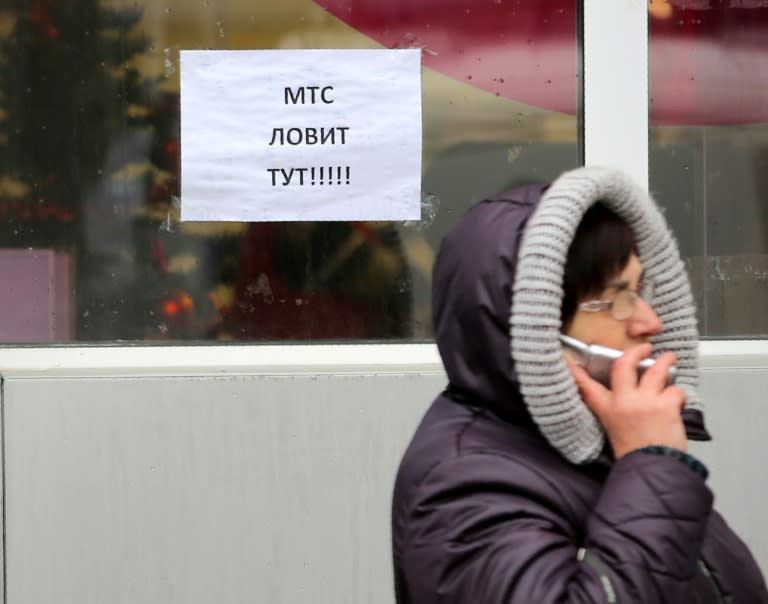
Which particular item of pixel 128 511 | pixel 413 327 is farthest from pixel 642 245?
pixel 128 511

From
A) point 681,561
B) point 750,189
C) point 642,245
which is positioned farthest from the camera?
point 750,189

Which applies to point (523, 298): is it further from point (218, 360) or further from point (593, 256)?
point (218, 360)

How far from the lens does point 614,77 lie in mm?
3740

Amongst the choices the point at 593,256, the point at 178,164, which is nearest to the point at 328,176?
the point at 178,164

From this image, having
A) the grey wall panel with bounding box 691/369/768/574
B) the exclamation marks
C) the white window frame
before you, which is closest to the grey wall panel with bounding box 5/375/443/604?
the white window frame

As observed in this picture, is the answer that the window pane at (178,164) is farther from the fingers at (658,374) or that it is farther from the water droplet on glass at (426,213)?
the fingers at (658,374)

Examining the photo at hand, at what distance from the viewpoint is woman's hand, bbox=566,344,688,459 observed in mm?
1526

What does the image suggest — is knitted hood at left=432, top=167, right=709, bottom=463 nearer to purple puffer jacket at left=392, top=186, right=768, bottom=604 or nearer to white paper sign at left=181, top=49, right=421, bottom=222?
purple puffer jacket at left=392, top=186, right=768, bottom=604

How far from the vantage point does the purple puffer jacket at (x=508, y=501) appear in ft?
4.71

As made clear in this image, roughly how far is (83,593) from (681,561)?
8.44 ft

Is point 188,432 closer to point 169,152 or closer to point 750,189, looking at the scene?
point 169,152

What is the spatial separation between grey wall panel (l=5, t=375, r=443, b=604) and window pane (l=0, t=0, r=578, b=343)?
261 mm

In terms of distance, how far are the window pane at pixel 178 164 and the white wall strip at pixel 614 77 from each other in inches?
2.4

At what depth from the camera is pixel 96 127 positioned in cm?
372
